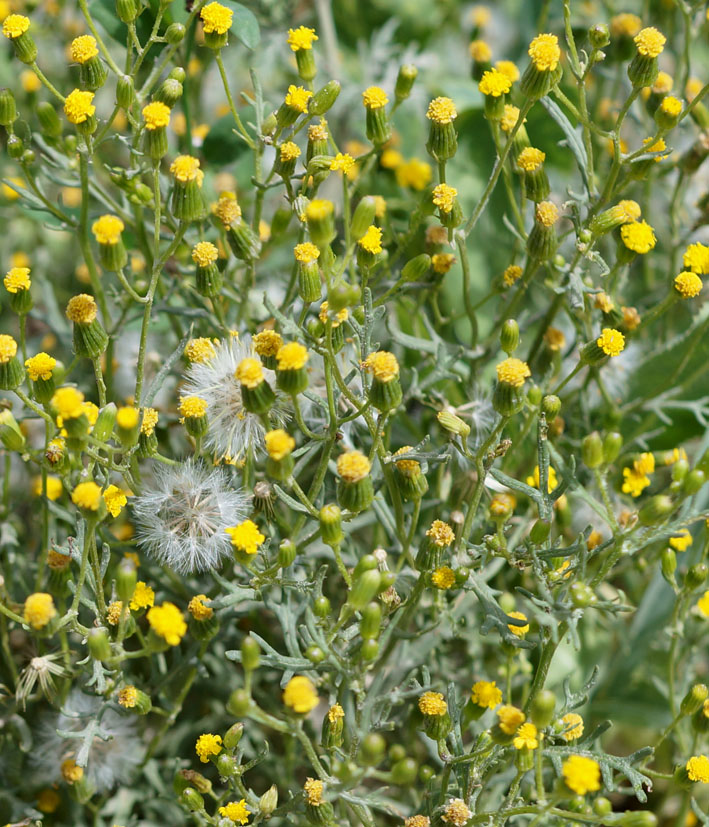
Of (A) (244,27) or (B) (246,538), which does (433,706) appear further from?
(A) (244,27)

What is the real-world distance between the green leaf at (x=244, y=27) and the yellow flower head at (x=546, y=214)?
0.51 metres

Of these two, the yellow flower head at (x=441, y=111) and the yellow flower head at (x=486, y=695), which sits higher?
→ the yellow flower head at (x=441, y=111)

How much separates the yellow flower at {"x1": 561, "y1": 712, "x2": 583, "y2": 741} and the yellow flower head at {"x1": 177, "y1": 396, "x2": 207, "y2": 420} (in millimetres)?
597

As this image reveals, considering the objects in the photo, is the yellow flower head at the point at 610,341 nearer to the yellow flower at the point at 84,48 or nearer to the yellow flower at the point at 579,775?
the yellow flower at the point at 579,775

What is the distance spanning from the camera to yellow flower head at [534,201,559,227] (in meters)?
1.23

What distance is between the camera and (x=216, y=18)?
122 cm

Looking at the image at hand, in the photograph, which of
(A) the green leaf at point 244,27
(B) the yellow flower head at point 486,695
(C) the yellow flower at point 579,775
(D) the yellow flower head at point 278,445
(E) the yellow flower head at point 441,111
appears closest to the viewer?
(C) the yellow flower at point 579,775

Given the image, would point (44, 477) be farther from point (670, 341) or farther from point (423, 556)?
point (670, 341)

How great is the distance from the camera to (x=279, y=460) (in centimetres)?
103

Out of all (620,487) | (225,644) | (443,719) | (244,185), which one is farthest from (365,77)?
(443,719)

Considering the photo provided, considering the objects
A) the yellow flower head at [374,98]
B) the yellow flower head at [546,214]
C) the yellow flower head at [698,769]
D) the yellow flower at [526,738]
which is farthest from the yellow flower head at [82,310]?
Result: the yellow flower head at [698,769]

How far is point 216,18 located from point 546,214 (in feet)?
1.69

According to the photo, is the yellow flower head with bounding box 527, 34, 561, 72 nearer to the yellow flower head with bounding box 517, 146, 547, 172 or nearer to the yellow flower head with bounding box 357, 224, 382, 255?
the yellow flower head with bounding box 517, 146, 547, 172

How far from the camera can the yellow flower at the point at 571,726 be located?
44.6 inches
